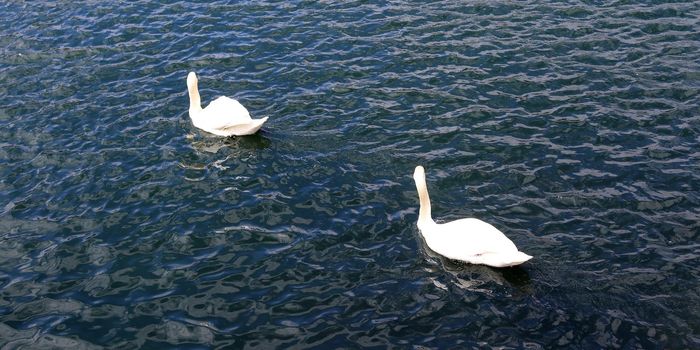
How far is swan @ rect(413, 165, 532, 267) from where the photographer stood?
44.3 ft

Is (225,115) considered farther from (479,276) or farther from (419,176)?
(479,276)

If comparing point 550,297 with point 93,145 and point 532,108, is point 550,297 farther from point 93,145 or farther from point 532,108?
point 93,145

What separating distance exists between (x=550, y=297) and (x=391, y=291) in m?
2.62

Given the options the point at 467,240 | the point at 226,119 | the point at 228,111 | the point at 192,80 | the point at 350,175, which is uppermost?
the point at 192,80

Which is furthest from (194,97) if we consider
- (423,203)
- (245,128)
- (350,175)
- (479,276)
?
(479,276)

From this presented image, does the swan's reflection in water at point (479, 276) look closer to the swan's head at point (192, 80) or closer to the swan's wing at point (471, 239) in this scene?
the swan's wing at point (471, 239)

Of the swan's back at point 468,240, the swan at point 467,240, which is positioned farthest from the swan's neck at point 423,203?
the swan's back at point 468,240

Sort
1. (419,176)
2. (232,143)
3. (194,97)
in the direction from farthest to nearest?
(194,97) → (232,143) → (419,176)

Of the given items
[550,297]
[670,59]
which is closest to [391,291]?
[550,297]

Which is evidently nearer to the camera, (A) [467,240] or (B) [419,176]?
(A) [467,240]

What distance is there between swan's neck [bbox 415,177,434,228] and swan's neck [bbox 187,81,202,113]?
287 inches

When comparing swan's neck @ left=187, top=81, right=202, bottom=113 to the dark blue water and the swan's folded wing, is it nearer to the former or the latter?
the dark blue water

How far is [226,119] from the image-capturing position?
60.6 ft

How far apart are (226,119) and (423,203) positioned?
590 centimetres
